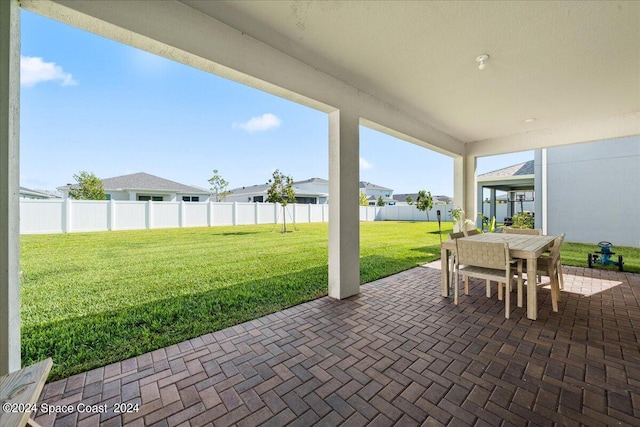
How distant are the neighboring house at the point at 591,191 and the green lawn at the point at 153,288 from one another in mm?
855

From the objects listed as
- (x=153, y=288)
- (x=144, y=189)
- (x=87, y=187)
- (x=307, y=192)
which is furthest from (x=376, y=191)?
(x=153, y=288)

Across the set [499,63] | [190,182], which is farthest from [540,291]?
[190,182]

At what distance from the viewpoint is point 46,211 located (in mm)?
10406

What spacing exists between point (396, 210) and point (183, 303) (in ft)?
77.9

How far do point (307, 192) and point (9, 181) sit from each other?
25.5 m

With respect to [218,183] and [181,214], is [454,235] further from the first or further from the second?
[218,183]

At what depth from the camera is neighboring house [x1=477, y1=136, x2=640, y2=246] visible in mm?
7562

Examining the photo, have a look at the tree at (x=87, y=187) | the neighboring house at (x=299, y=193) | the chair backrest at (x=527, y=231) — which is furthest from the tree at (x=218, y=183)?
the chair backrest at (x=527, y=231)

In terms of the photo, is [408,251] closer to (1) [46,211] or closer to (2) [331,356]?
(2) [331,356]

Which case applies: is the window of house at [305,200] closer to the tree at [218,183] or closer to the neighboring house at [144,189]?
the tree at [218,183]

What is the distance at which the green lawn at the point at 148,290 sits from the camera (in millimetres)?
2588

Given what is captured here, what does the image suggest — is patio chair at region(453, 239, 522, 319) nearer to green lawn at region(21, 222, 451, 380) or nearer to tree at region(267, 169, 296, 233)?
green lawn at region(21, 222, 451, 380)

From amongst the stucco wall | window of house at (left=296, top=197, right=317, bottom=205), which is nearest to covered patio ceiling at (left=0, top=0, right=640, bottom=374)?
the stucco wall

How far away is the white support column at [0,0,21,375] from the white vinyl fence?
39.8 feet
